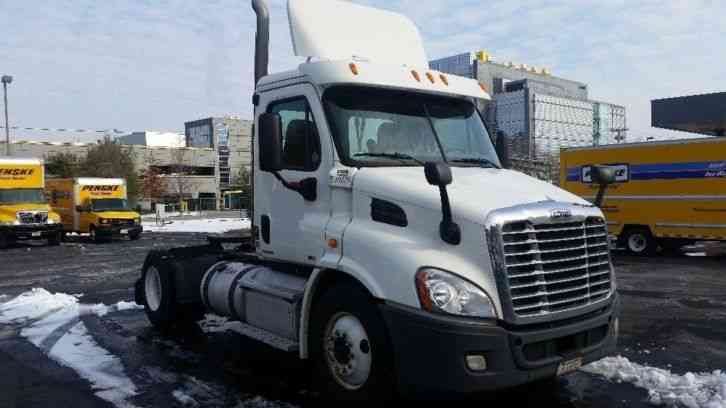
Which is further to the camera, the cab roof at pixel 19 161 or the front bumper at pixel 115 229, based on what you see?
the front bumper at pixel 115 229

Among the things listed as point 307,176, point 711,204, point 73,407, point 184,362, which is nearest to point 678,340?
point 307,176

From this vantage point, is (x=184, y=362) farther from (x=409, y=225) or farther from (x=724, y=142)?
(x=724, y=142)

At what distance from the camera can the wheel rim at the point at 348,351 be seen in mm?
4883

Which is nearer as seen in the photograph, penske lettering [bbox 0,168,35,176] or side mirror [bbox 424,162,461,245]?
side mirror [bbox 424,162,461,245]

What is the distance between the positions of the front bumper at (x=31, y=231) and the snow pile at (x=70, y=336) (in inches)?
591

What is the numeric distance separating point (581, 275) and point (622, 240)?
1520 cm

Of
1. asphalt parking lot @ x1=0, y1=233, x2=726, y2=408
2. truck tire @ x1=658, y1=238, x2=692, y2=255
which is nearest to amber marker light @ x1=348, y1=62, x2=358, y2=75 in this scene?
asphalt parking lot @ x1=0, y1=233, x2=726, y2=408

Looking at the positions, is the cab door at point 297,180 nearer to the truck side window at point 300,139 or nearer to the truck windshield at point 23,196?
the truck side window at point 300,139

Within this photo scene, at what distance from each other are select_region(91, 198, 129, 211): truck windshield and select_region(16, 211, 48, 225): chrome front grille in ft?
8.92

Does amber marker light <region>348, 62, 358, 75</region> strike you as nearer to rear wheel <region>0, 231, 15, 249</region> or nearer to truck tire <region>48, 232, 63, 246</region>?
rear wheel <region>0, 231, 15, 249</region>

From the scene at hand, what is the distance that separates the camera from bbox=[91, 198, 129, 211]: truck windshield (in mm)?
27891

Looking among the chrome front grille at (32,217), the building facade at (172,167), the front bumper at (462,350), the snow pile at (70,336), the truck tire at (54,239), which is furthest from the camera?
the building facade at (172,167)

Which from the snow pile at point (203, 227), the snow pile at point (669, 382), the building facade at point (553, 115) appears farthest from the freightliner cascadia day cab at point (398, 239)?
the building facade at point (553, 115)

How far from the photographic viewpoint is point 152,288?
28.5 ft
